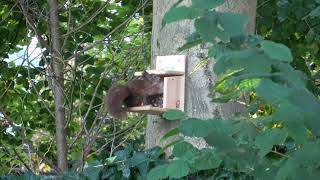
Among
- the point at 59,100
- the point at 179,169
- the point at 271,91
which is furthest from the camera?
the point at 59,100

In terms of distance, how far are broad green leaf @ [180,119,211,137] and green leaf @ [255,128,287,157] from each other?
16cm

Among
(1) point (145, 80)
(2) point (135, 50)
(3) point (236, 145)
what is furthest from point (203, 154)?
(2) point (135, 50)

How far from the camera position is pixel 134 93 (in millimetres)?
3596

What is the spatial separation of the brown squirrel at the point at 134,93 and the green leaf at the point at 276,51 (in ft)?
5.98

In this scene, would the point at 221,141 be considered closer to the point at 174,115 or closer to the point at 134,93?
the point at 174,115

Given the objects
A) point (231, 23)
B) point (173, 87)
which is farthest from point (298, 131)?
point (173, 87)

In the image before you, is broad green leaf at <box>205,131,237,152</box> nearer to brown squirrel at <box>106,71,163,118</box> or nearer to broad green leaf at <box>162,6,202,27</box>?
broad green leaf at <box>162,6,202,27</box>

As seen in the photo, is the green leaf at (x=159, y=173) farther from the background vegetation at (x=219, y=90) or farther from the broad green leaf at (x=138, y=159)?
the broad green leaf at (x=138, y=159)

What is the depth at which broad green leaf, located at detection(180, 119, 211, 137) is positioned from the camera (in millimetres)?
1735

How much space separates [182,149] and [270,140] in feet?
1.19

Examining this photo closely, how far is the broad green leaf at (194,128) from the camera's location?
1735 mm

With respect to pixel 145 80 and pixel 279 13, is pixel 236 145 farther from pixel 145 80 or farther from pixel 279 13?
pixel 279 13

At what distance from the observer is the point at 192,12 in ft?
5.52

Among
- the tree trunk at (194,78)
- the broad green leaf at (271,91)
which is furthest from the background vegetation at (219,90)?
the tree trunk at (194,78)
